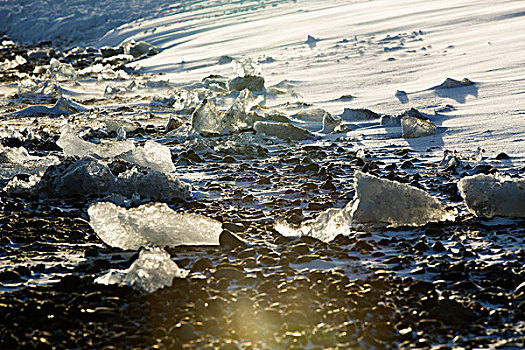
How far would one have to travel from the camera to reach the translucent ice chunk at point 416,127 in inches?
200

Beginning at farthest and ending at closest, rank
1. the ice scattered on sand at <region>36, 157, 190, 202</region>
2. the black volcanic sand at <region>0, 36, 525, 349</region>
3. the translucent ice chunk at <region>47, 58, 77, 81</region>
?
the translucent ice chunk at <region>47, 58, 77, 81</region>
the ice scattered on sand at <region>36, 157, 190, 202</region>
the black volcanic sand at <region>0, 36, 525, 349</region>

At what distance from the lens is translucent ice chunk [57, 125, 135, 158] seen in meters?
4.70

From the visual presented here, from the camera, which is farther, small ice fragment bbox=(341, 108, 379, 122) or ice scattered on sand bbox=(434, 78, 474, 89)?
ice scattered on sand bbox=(434, 78, 474, 89)

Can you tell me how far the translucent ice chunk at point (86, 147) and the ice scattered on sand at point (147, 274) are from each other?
2.27 meters

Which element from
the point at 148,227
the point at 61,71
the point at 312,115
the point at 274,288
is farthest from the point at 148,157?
the point at 61,71

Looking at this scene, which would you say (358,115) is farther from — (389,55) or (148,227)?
(148,227)

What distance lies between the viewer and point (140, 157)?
435 cm

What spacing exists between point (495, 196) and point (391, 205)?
57cm

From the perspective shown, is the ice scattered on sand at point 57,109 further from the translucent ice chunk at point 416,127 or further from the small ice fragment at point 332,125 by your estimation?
the translucent ice chunk at point 416,127

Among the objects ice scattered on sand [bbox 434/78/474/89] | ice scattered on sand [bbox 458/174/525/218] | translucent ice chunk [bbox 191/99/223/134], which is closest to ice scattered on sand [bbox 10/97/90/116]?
translucent ice chunk [bbox 191/99/223/134]

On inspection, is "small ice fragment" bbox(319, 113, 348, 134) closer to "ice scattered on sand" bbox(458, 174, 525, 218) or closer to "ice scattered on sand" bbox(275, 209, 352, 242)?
"ice scattered on sand" bbox(458, 174, 525, 218)

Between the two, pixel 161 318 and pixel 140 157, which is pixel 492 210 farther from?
pixel 140 157

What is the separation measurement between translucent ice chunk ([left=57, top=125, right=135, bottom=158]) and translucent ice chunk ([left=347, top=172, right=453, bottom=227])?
2.22m

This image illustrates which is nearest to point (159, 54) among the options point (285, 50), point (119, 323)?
point (285, 50)
